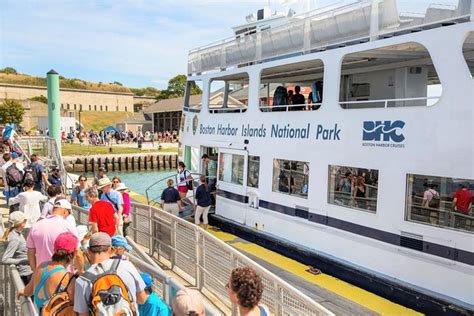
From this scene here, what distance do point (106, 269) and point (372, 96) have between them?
8228 mm

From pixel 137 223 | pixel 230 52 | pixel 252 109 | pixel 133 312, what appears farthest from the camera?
pixel 230 52

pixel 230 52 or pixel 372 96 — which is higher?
pixel 230 52

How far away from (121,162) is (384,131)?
36.6 meters

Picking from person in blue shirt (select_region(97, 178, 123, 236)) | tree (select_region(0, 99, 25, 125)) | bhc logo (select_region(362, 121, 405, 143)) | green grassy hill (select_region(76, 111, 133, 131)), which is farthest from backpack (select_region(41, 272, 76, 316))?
green grassy hill (select_region(76, 111, 133, 131))

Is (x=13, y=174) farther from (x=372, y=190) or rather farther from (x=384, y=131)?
(x=384, y=131)

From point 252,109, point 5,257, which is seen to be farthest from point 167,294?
point 252,109

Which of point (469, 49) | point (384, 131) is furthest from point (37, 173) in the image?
point (469, 49)

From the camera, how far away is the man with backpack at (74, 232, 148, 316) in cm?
333

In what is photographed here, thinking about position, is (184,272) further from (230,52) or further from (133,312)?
(230,52)

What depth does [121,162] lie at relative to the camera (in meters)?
41.7

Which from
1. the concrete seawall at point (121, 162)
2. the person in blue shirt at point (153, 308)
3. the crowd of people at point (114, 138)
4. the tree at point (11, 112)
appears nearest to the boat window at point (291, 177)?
A: the person in blue shirt at point (153, 308)

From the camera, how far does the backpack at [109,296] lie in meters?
3.31

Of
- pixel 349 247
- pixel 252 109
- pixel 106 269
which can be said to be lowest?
pixel 349 247

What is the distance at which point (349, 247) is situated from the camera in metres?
8.27
